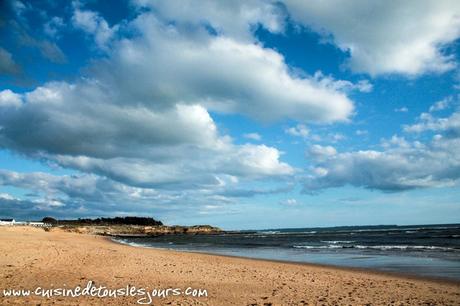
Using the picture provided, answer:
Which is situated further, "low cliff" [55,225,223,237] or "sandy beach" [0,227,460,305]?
"low cliff" [55,225,223,237]

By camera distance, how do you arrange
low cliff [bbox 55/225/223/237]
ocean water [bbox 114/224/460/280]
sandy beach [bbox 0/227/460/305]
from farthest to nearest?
low cliff [bbox 55/225/223/237] < ocean water [bbox 114/224/460/280] < sandy beach [bbox 0/227/460/305]

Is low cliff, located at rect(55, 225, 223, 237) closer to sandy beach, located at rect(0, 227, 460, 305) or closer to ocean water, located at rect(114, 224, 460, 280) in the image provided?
ocean water, located at rect(114, 224, 460, 280)

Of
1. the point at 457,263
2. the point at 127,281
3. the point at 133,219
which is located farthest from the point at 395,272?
the point at 133,219

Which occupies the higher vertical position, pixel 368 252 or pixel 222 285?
pixel 222 285

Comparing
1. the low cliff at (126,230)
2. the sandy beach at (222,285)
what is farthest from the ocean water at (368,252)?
the low cliff at (126,230)

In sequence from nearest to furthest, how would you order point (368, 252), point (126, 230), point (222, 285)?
point (222, 285) < point (368, 252) < point (126, 230)

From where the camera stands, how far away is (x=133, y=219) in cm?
18225

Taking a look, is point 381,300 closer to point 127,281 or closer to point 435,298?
point 435,298

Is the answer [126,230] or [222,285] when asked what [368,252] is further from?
[126,230]

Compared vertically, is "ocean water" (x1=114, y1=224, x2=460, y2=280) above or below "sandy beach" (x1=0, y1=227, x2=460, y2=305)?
below

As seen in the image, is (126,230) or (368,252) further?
(126,230)

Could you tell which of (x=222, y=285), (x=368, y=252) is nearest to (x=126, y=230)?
(x=368, y=252)

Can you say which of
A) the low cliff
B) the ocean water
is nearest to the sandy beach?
the ocean water

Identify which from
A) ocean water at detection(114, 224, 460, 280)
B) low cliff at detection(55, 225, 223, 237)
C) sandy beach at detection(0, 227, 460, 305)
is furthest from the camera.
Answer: low cliff at detection(55, 225, 223, 237)
